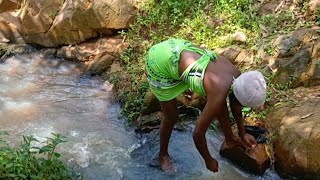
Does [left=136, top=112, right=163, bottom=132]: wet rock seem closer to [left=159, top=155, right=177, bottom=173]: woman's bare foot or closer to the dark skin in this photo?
[left=159, top=155, right=177, bottom=173]: woman's bare foot

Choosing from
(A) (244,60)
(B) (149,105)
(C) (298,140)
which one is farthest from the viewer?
(A) (244,60)

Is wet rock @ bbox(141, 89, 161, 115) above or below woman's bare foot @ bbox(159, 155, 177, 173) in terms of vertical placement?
above

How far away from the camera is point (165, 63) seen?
9.96 ft

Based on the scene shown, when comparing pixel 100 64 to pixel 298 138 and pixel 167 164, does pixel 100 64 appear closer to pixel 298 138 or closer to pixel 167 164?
pixel 167 164

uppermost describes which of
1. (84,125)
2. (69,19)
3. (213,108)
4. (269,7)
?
(269,7)

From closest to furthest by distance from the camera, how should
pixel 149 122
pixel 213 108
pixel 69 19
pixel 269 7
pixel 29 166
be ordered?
pixel 213 108, pixel 29 166, pixel 149 122, pixel 269 7, pixel 69 19

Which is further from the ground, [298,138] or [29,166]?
[298,138]

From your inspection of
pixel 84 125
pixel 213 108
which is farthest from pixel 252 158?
pixel 84 125

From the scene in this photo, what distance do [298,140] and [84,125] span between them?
227 cm

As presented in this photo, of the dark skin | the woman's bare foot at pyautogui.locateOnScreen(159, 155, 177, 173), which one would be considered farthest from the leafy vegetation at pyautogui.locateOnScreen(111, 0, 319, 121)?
the dark skin

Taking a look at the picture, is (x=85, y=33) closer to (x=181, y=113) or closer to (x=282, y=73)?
(x=181, y=113)

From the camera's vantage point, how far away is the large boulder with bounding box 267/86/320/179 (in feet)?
11.0

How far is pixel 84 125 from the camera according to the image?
450 centimetres

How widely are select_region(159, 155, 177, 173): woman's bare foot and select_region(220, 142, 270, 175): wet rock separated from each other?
1.64 ft
